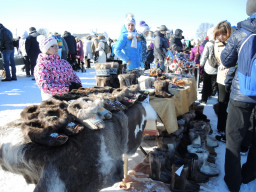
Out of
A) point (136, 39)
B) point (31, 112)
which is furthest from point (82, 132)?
point (136, 39)

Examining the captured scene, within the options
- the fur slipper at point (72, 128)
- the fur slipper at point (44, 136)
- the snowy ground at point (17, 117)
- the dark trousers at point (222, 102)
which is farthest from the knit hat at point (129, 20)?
the fur slipper at point (44, 136)

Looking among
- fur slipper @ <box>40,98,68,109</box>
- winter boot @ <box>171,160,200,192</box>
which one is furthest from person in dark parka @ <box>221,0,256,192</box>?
fur slipper @ <box>40,98,68,109</box>

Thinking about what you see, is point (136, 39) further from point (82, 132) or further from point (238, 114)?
point (82, 132)

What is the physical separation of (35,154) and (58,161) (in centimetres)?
14

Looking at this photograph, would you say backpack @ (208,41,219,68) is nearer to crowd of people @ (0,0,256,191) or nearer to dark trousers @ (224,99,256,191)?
crowd of people @ (0,0,256,191)

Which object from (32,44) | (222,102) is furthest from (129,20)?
(32,44)

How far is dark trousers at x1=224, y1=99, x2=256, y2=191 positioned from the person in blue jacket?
7.57 feet

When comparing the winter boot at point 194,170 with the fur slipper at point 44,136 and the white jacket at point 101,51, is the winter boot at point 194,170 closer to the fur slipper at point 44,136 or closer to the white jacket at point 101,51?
the fur slipper at point 44,136

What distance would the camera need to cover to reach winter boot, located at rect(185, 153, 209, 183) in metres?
2.21

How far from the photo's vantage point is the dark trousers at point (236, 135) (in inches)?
74.1

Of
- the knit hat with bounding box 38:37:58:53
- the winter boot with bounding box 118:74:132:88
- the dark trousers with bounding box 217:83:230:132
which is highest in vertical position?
the knit hat with bounding box 38:37:58:53

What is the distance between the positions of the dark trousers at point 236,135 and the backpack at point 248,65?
17cm

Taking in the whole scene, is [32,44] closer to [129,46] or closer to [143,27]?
[143,27]

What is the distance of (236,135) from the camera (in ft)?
6.41
